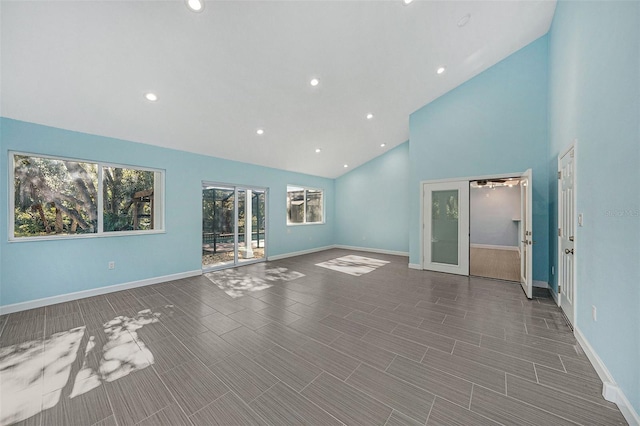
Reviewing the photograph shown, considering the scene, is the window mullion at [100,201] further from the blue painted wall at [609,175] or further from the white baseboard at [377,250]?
the white baseboard at [377,250]

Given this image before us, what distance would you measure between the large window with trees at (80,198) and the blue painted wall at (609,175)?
6215 mm

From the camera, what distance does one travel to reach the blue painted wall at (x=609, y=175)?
1.59m

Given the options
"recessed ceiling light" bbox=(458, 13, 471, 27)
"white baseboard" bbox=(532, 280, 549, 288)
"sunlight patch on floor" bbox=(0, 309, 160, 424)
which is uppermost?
"recessed ceiling light" bbox=(458, 13, 471, 27)

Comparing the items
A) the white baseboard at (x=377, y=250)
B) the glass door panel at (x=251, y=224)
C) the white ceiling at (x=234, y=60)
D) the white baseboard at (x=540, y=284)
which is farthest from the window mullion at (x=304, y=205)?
the white baseboard at (x=540, y=284)

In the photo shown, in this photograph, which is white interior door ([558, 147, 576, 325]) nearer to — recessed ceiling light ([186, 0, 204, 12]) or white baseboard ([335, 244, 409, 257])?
white baseboard ([335, 244, 409, 257])

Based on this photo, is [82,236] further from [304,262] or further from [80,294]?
[304,262]

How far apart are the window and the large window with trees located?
3716mm

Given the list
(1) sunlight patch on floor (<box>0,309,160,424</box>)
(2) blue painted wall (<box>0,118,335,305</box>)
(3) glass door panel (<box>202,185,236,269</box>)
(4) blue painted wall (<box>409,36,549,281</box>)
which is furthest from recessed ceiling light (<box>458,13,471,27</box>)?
(1) sunlight patch on floor (<box>0,309,160,424</box>)

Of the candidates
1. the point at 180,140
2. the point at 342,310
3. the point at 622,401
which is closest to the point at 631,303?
the point at 622,401

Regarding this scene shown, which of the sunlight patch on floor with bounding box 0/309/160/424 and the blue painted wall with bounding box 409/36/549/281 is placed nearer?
the sunlight patch on floor with bounding box 0/309/160/424

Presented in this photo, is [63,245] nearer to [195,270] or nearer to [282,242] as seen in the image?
[195,270]

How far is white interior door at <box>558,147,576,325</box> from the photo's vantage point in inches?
114

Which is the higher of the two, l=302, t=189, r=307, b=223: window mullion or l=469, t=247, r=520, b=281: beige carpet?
l=302, t=189, r=307, b=223: window mullion

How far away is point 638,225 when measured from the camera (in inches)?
60.0
